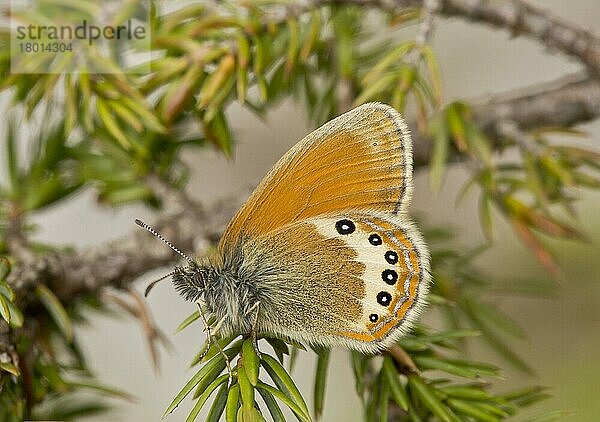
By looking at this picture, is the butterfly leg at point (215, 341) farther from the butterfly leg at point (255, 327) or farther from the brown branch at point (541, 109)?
the brown branch at point (541, 109)

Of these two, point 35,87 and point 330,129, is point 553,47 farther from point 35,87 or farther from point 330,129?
point 35,87

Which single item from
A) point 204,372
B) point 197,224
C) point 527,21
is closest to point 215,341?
point 204,372

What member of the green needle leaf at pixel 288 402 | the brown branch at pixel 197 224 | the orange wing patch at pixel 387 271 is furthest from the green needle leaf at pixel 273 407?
the brown branch at pixel 197 224

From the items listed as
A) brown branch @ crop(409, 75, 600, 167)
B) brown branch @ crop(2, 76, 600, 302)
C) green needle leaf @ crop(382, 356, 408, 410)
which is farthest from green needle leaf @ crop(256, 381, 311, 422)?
brown branch @ crop(409, 75, 600, 167)

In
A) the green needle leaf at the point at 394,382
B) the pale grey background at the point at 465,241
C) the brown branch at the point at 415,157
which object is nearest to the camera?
the green needle leaf at the point at 394,382

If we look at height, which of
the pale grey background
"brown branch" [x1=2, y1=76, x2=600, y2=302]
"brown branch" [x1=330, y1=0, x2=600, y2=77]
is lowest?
the pale grey background

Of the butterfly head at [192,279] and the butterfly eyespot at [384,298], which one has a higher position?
the butterfly eyespot at [384,298]

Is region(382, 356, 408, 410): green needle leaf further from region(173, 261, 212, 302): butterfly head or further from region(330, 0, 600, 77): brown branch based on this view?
region(330, 0, 600, 77): brown branch

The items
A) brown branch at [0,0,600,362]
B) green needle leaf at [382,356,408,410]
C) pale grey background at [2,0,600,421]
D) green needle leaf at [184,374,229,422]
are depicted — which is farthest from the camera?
pale grey background at [2,0,600,421]

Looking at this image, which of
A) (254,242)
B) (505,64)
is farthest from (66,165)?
(505,64)
